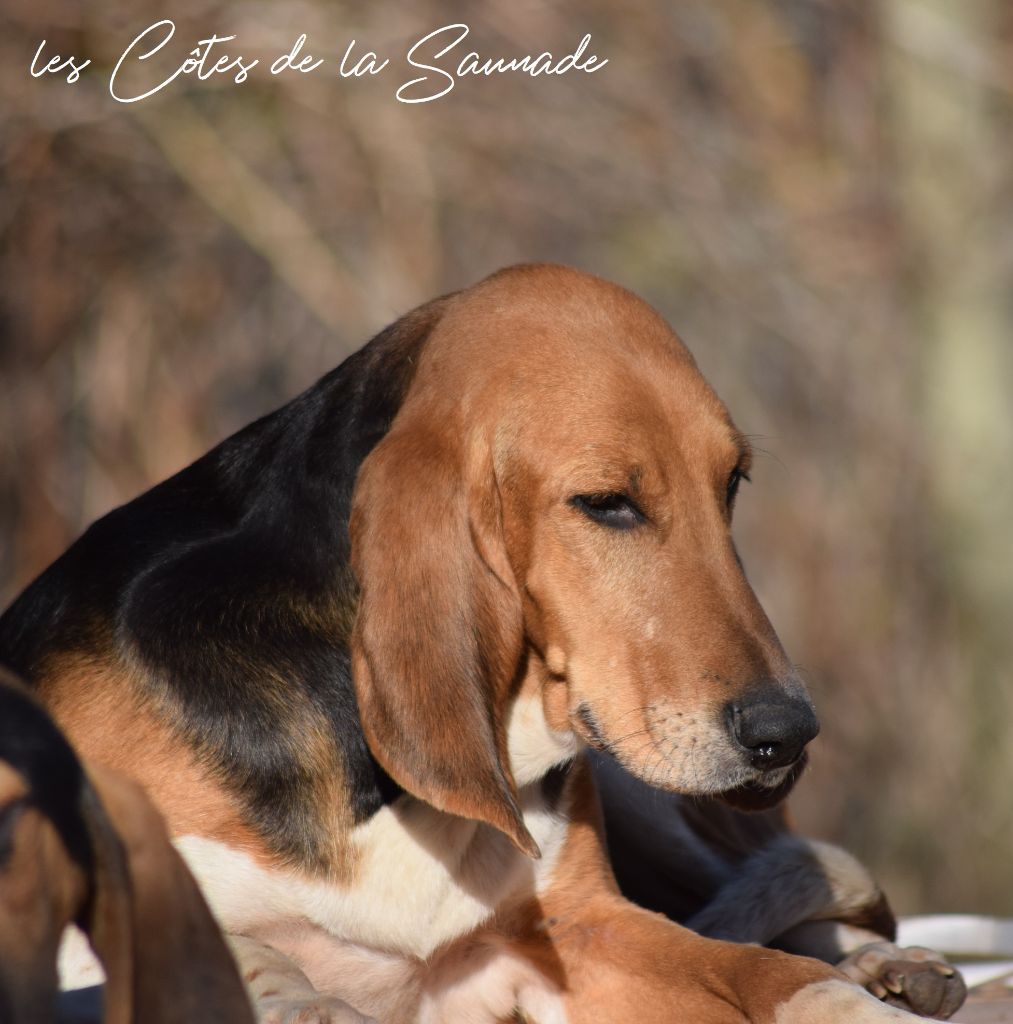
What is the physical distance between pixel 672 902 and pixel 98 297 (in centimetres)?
594

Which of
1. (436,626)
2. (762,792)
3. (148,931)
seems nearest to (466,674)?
(436,626)

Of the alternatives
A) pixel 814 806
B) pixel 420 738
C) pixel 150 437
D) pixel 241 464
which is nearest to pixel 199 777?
pixel 420 738

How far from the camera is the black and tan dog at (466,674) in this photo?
10.8ft

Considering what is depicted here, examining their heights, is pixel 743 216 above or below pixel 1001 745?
above

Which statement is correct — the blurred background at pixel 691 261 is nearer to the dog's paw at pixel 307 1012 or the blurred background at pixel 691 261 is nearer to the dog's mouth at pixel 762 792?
the dog's mouth at pixel 762 792

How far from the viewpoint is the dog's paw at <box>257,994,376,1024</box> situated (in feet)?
9.86

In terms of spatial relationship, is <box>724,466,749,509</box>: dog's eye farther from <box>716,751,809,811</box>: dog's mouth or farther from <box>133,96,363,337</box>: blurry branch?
<box>133,96,363,337</box>: blurry branch

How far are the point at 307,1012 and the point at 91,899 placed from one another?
1.02 metres

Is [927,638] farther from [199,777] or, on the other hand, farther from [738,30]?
[199,777]

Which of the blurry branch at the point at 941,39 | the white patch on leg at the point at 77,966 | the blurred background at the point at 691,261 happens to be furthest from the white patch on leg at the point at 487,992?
the blurry branch at the point at 941,39

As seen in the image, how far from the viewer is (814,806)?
10.1 meters

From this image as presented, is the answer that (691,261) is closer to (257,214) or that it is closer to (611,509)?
(257,214)

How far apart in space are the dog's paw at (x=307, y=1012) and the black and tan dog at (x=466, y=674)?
75mm

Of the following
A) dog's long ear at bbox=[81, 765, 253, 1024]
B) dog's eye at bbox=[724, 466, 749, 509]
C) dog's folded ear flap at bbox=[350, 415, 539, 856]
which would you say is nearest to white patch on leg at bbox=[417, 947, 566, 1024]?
dog's folded ear flap at bbox=[350, 415, 539, 856]
